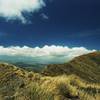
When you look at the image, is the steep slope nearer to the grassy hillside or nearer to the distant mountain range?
the distant mountain range

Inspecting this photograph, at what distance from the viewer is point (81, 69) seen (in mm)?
21266

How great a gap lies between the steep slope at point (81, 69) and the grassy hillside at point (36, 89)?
611 centimetres

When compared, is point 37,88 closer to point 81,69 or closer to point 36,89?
point 36,89

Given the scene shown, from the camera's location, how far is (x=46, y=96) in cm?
1063

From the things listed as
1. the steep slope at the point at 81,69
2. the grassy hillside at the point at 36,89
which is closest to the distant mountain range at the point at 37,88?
the grassy hillside at the point at 36,89

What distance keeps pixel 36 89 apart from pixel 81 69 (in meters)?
10.6

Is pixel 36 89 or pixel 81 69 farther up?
pixel 81 69

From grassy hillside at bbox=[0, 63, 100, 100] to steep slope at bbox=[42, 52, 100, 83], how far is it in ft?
20.0

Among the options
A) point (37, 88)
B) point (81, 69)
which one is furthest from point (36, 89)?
point (81, 69)

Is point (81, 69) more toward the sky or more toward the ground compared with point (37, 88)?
more toward the sky

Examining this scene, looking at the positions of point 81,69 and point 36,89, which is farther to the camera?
point 81,69

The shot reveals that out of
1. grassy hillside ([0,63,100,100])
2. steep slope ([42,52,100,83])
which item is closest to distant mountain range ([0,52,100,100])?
grassy hillside ([0,63,100,100])

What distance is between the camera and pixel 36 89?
35.9 feet

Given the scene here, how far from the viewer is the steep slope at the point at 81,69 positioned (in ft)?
65.4
